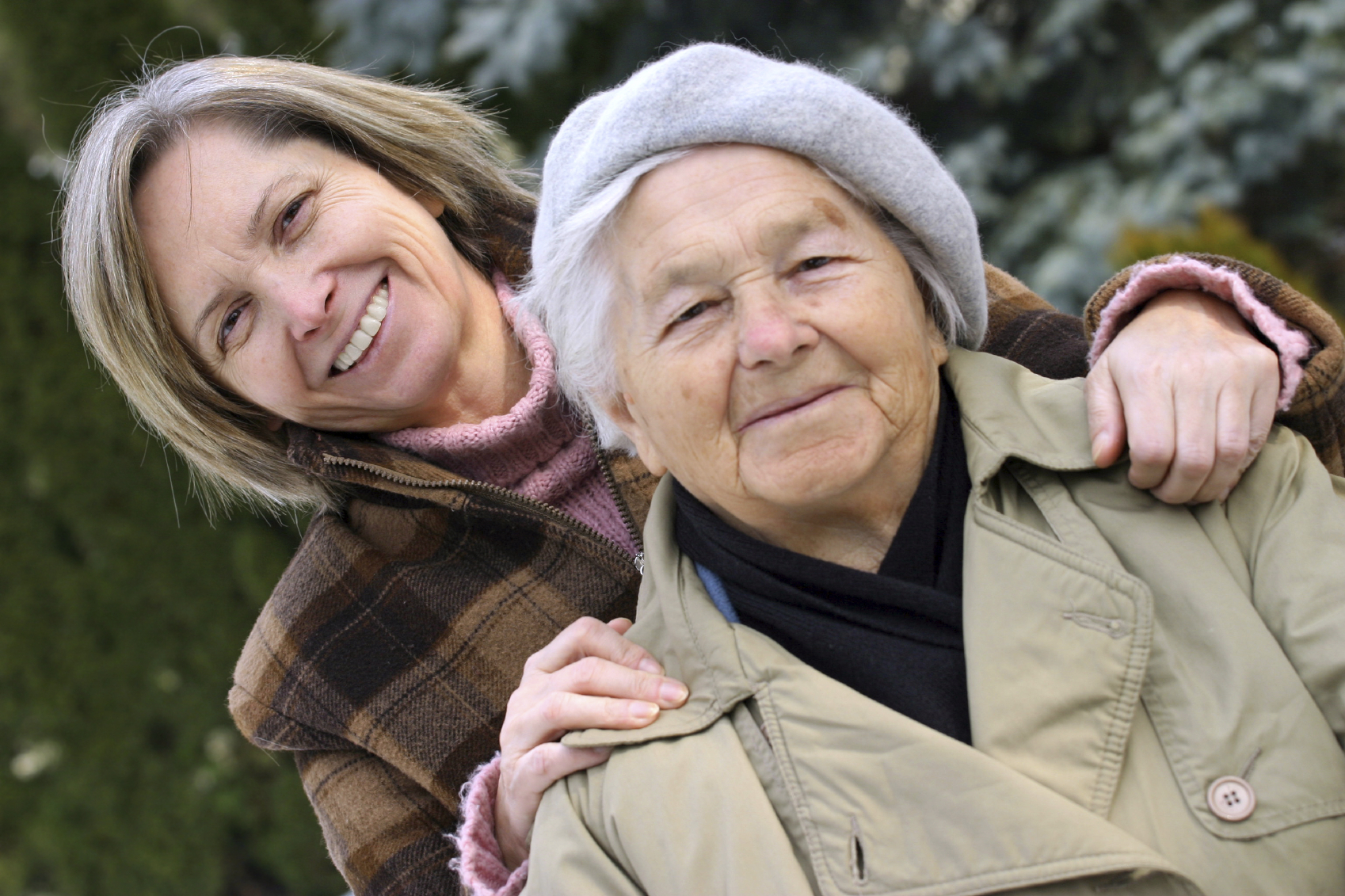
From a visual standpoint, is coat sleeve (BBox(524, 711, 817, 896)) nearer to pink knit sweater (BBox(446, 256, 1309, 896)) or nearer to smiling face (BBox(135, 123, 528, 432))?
pink knit sweater (BBox(446, 256, 1309, 896))

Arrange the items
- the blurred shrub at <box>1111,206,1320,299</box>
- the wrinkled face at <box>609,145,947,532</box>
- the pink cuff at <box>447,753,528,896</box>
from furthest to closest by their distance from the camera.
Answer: the blurred shrub at <box>1111,206,1320,299</box> < the pink cuff at <box>447,753,528,896</box> < the wrinkled face at <box>609,145,947,532</box>

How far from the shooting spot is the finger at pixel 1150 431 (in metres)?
1.50

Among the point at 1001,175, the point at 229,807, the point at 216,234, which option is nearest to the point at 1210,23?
the point at 1001,175

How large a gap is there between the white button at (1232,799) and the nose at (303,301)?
1673 mm

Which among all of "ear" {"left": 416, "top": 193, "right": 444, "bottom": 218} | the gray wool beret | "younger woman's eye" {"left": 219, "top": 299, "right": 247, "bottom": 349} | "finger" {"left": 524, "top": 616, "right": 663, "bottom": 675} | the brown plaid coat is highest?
the gray wool beret

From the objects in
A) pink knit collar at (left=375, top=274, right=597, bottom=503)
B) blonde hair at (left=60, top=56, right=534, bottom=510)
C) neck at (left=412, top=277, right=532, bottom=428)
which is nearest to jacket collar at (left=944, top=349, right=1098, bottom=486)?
pink knit collar at (left=375, top=274, right=597, bottom=503)

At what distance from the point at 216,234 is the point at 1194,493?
176 cm

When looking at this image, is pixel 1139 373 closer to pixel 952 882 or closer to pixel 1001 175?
pixel 952 882

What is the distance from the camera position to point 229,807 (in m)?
5.27

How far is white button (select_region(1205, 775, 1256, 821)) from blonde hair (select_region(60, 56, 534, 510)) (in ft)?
5.45

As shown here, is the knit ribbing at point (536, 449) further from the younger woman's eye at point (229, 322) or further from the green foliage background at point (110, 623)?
the green foliage background at point (110, 623)

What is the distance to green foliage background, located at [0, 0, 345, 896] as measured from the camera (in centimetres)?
486

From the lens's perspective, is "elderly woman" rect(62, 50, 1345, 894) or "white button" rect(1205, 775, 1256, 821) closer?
"white button" rect(1205, 775, 1256, 821)

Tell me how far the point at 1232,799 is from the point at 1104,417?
54cm
